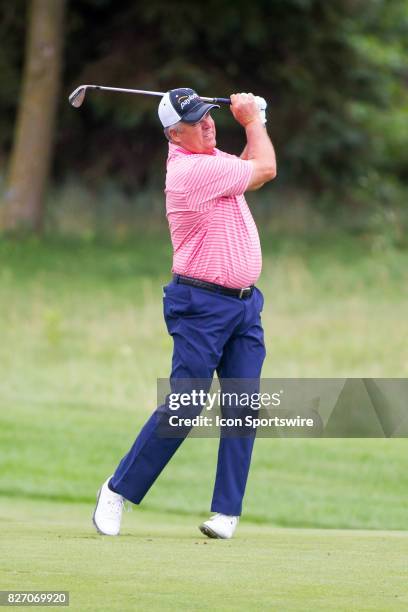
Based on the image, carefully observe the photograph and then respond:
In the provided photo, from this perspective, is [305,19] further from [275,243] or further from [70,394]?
[70,394]

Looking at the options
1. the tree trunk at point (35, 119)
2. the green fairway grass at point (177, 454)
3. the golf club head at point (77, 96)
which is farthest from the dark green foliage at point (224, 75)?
the golf club head at point (77, 96)

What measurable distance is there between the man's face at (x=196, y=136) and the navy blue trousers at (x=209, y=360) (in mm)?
569

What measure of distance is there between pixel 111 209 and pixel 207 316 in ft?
68.5

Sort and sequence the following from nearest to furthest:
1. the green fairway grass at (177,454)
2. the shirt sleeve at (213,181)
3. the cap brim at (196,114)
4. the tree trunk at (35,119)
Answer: the green fairway grass at (177,454) → the shirt sleeve at (213,181) → the cap brim at (196,114) → the tree trunk at (35,119)

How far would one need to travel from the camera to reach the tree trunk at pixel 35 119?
23.9 m

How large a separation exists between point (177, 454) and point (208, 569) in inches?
261

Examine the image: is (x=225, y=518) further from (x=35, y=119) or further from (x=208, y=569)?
(x=35, y=119)

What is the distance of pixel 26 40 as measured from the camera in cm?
2591

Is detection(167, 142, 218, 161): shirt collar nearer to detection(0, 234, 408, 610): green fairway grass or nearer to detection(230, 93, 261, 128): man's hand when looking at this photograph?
detection(230, 93, 261, 128): man's hand

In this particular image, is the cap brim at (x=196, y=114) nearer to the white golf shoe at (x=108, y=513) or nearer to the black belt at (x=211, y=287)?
the black belt at (x=211, y=287)

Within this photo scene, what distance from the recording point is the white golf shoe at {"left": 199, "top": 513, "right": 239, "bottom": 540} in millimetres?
6062

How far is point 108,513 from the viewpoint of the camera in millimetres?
6039

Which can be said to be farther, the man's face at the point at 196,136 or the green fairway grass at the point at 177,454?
the man's face at the point at 196,136

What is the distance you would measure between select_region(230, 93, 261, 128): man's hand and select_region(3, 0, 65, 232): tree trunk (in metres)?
18.3
